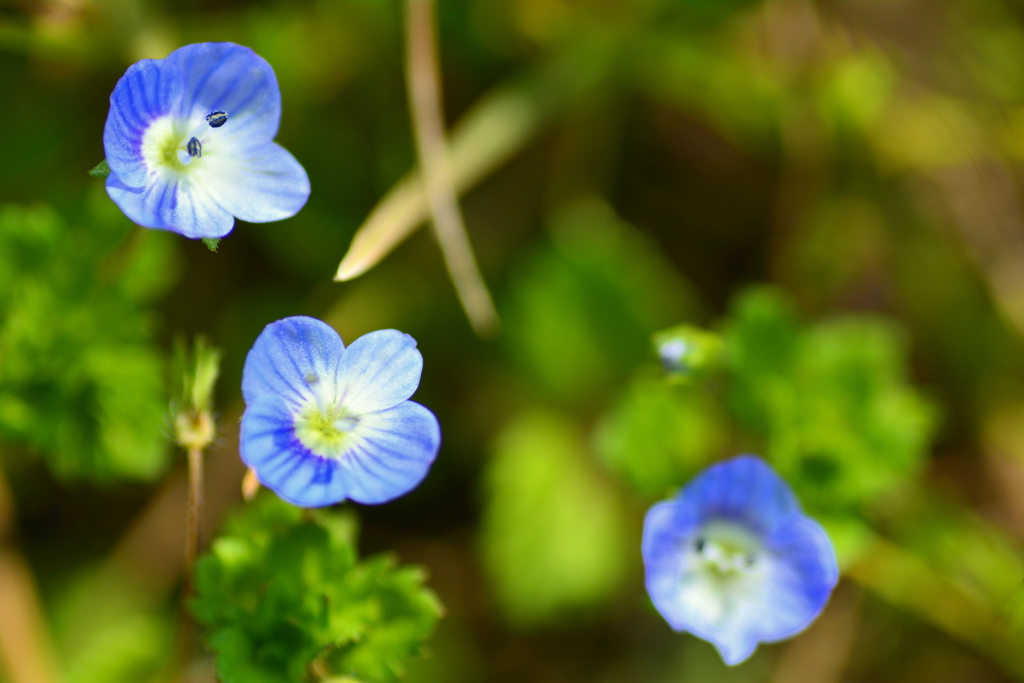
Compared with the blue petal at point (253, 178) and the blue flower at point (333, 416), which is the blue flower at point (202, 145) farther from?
the blue flower at point (333, 416)

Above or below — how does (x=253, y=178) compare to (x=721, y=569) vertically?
above

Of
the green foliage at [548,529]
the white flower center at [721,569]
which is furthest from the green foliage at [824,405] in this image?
the green foliage at [548,529]

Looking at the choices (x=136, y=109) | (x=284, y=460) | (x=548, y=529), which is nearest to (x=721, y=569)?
(x=548, y=529)

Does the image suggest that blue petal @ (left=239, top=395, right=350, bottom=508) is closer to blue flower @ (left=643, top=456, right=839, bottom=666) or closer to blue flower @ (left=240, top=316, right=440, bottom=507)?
blue flower @ (left=240, top=316, right=440, bottom=507)

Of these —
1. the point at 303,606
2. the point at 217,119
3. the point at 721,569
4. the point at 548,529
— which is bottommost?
the point at 548,529

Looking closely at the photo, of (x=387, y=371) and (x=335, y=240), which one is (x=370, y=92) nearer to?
(x=335, y=240)

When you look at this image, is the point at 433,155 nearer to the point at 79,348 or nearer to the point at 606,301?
the point at 606,301
